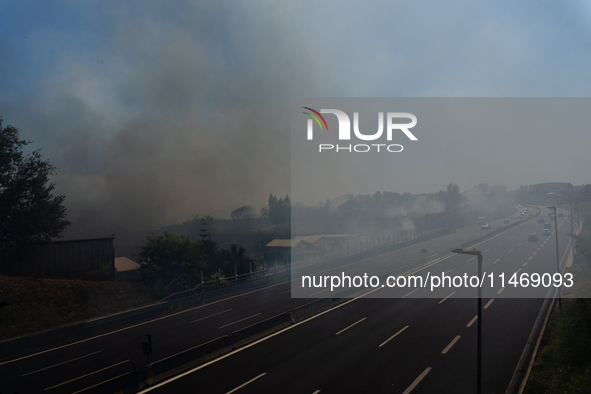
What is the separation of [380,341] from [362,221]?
9081 cm

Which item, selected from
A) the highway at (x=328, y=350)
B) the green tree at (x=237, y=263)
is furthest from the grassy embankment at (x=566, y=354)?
the green tree at (x=237, y=263)

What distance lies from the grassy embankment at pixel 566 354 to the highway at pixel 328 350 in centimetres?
97

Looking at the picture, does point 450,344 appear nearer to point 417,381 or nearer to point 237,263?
point 417,381

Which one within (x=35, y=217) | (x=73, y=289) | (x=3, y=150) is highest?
(x=3, y=150)

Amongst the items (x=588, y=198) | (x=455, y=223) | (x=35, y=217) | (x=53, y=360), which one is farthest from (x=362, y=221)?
(x=53, y=360)

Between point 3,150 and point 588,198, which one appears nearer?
point 3,150

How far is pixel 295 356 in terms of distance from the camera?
14422 mm

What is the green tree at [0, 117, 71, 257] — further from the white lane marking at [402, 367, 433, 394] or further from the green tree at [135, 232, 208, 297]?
the white lane marking at [402, 367, 433, 394]

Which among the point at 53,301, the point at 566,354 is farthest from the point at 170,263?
the point at 566,354

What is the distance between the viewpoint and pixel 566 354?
515 inches

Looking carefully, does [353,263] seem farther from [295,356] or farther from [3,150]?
[3,150]

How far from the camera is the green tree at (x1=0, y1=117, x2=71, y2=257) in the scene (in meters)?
29.3

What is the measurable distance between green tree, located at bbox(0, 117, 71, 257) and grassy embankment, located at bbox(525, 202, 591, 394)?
1486 inches

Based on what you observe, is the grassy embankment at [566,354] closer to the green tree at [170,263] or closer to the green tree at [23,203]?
the green tree at [170,263]
